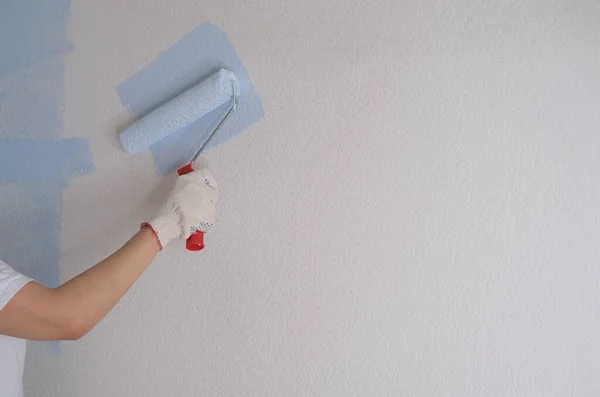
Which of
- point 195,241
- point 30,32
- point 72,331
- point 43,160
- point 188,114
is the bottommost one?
point 72,331

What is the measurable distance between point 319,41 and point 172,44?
0.30 metres

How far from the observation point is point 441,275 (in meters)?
0.87

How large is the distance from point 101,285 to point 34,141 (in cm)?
48

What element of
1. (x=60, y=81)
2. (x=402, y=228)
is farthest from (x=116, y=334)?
(x=402, y=228)

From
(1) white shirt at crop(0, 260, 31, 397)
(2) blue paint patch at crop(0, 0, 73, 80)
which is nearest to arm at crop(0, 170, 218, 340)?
(1) white shirt at crop(0, 260, 31, 397)

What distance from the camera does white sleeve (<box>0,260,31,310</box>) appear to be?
749 mm

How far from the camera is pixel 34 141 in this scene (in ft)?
3.68

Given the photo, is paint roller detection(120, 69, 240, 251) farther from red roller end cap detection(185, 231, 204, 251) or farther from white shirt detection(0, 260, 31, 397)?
white shirt detection(0, 260, 31, 397)

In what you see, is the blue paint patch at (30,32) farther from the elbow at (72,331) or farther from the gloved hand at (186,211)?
the elbow at (72,331)

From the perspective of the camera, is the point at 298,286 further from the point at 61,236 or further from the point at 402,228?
the point at 61,236

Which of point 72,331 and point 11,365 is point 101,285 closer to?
point 72,331

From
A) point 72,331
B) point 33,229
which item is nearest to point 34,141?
point 33,229

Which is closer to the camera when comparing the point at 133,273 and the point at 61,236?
the point at 133,273

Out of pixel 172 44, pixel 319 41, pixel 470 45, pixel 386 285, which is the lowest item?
pixel 386 285
